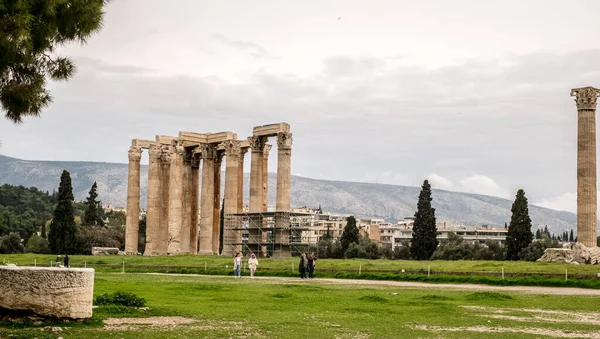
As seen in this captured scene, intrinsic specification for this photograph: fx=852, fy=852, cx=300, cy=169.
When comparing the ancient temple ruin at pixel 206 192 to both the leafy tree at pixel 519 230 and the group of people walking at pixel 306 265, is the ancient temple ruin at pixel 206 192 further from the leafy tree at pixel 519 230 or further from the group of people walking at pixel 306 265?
the leafy tree at pixel 519 230

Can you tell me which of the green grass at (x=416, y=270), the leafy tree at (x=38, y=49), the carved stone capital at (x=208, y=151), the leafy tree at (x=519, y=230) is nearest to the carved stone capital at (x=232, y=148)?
the carved stone capital at (x=208, y=151)

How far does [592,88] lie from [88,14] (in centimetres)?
4401

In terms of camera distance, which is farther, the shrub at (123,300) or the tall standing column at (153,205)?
the tall standing column at (153,205)

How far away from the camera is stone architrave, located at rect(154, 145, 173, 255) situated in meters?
75.4

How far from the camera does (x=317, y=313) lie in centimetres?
2188

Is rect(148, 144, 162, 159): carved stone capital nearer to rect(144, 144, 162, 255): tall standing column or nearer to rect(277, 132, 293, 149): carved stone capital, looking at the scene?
rect(144, 144, 162, 255): tall standing column

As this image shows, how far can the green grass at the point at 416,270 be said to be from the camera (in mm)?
39219

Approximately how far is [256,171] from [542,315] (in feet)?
159

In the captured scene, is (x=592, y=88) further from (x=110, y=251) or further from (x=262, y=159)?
(x=110, y=251)

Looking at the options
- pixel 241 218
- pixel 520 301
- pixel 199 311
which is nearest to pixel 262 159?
pixel 241 218

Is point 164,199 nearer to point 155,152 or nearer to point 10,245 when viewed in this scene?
point 155,152

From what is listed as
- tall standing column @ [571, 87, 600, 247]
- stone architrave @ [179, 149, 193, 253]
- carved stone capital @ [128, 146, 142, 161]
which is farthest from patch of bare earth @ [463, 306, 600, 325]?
carved stone capital @ [128, 146, 142, 161]

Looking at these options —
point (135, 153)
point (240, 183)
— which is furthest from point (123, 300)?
point (135, 153)

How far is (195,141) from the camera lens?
252 ft
